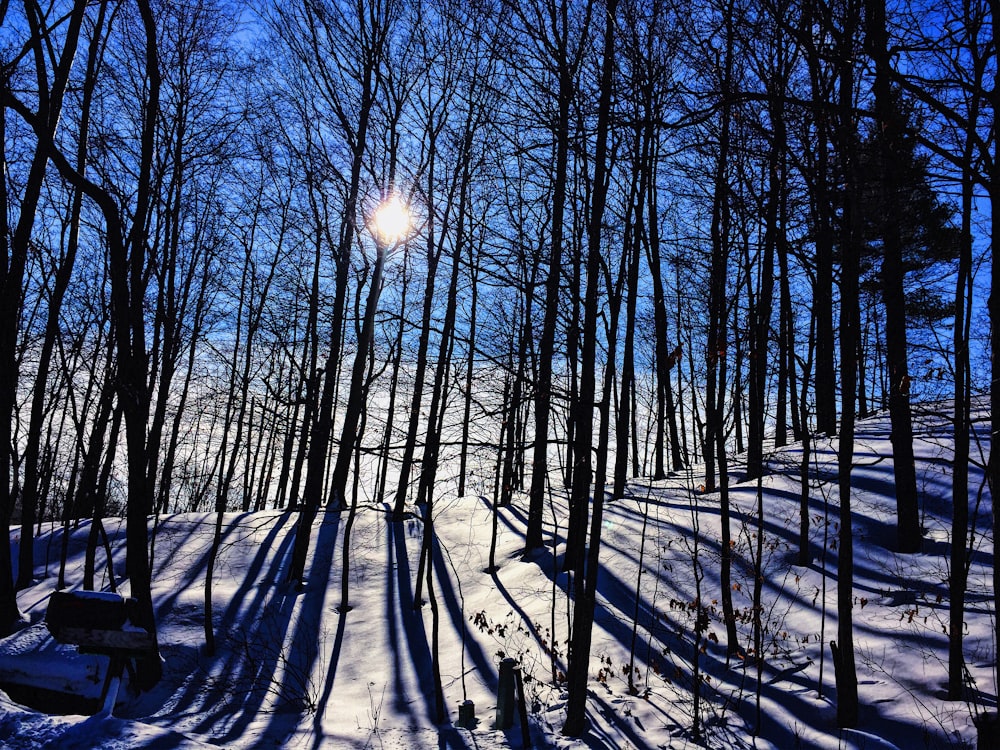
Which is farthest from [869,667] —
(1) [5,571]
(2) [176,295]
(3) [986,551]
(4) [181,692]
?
(2) [176,295]

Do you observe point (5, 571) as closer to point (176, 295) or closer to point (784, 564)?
point (176, 295)

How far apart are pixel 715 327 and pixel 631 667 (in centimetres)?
450

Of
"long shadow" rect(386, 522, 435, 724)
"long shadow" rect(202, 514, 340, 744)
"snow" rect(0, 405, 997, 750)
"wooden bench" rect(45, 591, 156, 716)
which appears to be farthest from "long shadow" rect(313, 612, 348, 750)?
"wooden bench" rect(45, 591, 156, 716)

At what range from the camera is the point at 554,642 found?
821cm

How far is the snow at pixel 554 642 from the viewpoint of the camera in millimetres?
5980

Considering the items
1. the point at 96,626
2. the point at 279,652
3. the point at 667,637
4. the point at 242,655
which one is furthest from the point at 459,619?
the point at 96,626

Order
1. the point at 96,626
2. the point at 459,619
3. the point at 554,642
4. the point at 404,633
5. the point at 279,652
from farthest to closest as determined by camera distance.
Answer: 1. the point at 459,619
2. the point at 404,633
3. the point at 279,652
4. the point at 554,642
5. the point at 96,626

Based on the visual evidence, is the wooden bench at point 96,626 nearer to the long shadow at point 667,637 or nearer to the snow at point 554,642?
the snow at point 554,642

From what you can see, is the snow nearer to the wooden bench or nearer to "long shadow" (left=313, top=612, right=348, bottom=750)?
"long shadow" (left=313, top=612, right=348, bottom=750)

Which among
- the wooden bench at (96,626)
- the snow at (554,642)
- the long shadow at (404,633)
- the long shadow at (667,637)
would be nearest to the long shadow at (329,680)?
the snow at (554,642)

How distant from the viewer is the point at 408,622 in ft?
34.5

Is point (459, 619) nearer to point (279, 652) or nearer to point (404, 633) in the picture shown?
point (404, 633)

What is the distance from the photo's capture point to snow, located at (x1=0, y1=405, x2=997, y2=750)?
19.6ft

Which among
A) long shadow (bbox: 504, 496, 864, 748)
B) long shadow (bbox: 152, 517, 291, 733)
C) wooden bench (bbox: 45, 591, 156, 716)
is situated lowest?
long shadow (bbox: 152, 517, 291, 733)
